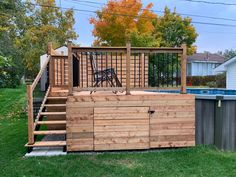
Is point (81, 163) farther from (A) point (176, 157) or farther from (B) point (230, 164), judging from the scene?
(B) point (230, 164)

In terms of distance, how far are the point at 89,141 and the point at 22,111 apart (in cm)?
600

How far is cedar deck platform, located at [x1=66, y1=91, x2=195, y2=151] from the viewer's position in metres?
4.62

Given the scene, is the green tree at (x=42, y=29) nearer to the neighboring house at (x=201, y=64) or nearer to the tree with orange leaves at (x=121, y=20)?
the tree with orange leaves at (x=121, y=20)

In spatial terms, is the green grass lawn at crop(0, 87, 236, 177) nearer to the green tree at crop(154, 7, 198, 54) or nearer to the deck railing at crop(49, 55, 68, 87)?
the deck railing at crop(49, 55, 68, 87)

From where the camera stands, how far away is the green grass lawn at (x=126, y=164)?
12.0 feet

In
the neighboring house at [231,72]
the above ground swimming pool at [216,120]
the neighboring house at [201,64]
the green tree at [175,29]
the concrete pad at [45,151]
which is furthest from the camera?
the neighboring house at [201,64]

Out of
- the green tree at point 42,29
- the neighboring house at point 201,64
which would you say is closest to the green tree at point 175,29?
the neighboring house at point 201,64

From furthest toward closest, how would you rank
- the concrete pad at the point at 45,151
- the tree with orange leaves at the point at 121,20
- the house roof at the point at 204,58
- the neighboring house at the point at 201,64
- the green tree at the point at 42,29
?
the house roof at the point at 204,58
the neighboring house at the point at 201,64
the green tree at the point at 42,29
the tree with orange leaves at the point at 121,20
the concrete pad at the point at 45,151

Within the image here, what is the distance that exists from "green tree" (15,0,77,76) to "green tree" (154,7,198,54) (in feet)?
25.7

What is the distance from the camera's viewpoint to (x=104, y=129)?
4.66 m

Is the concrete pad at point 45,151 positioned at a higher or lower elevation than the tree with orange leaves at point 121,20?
lower

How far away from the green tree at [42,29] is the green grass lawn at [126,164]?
50.6 ft

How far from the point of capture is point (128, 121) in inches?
185

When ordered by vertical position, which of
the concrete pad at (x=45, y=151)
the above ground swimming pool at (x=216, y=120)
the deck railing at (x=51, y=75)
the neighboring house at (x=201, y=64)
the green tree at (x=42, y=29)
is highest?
the green tree at (x=42, y=29)
